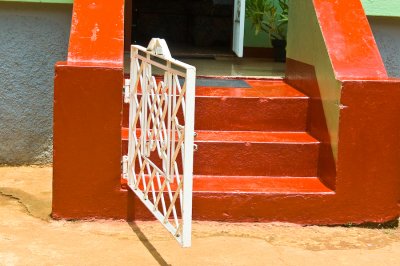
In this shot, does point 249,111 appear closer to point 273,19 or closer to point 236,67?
point 236,67

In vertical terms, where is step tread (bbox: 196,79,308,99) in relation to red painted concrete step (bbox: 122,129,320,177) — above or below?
above

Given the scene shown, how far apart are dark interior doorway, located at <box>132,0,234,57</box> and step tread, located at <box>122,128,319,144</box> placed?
403cm

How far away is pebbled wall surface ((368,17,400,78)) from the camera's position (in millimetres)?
6973

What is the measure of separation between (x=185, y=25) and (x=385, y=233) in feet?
24.8

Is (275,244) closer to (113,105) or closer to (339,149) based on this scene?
(339,149)

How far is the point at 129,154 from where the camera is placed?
17.1 feet

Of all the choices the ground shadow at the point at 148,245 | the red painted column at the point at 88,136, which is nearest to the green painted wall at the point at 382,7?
the red painted column at the point at 88,136

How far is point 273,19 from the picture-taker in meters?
8.72

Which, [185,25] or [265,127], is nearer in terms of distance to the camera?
[265,127]

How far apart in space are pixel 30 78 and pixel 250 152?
2.21 meters

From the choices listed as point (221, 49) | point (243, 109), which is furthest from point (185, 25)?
point (243, 109)

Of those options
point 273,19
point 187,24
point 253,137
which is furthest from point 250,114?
point 187,24

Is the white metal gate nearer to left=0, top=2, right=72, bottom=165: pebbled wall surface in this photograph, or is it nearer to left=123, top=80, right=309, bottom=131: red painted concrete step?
left=123, top=80, right=309, bottom=131: red painted concrete step

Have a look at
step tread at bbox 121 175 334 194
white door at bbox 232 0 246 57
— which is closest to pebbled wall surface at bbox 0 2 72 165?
step tread at bbox 121 175 334 194
